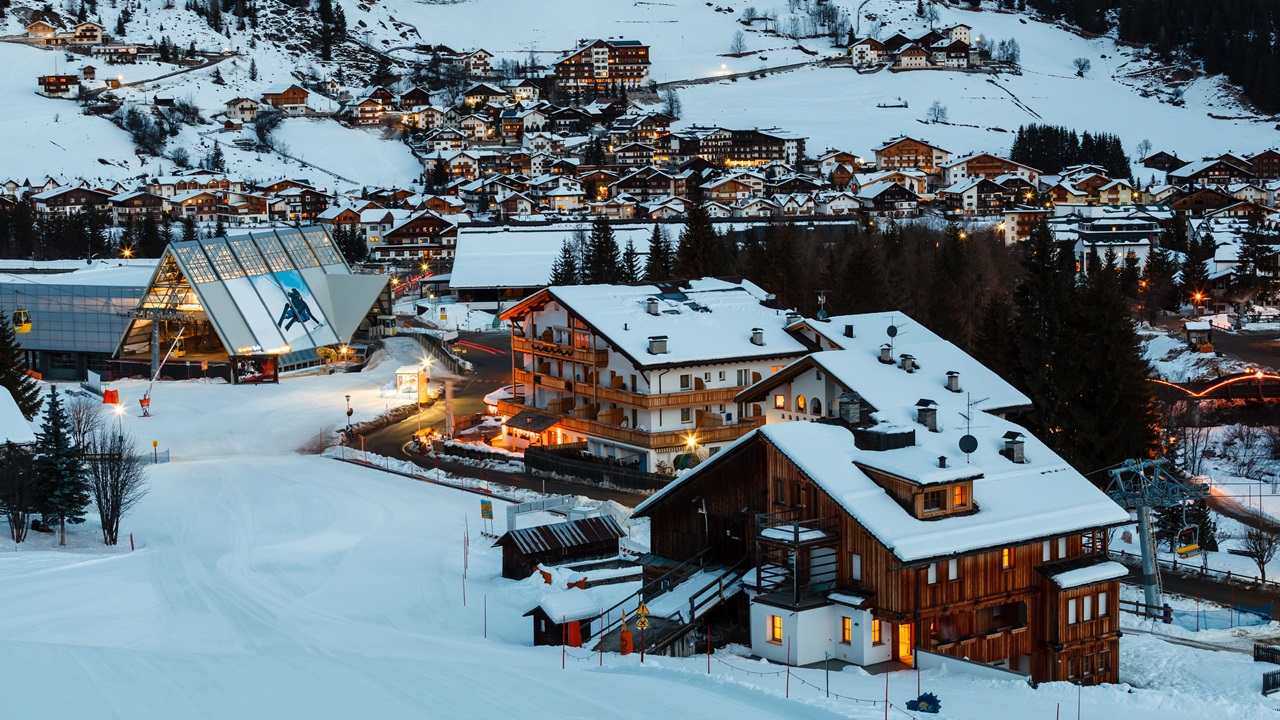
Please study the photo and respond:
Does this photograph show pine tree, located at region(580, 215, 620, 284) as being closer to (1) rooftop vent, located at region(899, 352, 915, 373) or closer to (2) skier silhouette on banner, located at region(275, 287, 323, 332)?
(2) skier silhouette on banner, located at region(275, 287, 323, 332)

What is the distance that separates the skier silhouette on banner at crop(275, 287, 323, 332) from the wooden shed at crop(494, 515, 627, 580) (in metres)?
28.9

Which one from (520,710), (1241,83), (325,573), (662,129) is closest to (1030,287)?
(325,573)

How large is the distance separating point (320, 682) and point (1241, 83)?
147 meters

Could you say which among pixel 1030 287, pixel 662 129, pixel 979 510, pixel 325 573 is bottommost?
pixel 325 573

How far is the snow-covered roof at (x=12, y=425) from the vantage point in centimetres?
2988

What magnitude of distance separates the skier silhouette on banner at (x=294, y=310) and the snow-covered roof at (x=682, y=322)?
17737mm

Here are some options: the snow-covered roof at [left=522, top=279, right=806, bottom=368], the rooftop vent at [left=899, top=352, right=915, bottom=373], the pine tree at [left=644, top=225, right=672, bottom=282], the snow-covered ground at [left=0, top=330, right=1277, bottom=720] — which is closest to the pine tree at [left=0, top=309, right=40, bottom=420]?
the snow-covered ground at [left=0, top=330, right=1277, bottom=720]

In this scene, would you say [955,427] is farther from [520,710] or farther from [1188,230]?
[1188,230]

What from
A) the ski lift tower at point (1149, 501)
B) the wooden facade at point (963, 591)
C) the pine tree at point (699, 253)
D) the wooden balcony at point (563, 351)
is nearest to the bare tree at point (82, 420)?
the wooden balcony at point (563, 351)

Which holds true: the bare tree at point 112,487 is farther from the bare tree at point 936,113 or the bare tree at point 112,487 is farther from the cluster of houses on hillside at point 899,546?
the bare tree at point 936,113

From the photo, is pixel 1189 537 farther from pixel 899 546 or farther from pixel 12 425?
pixel 12 425

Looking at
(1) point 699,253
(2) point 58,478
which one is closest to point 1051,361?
(2) point 58,478

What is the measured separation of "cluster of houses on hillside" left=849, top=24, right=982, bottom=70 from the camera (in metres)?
150

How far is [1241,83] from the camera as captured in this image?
14575cm
